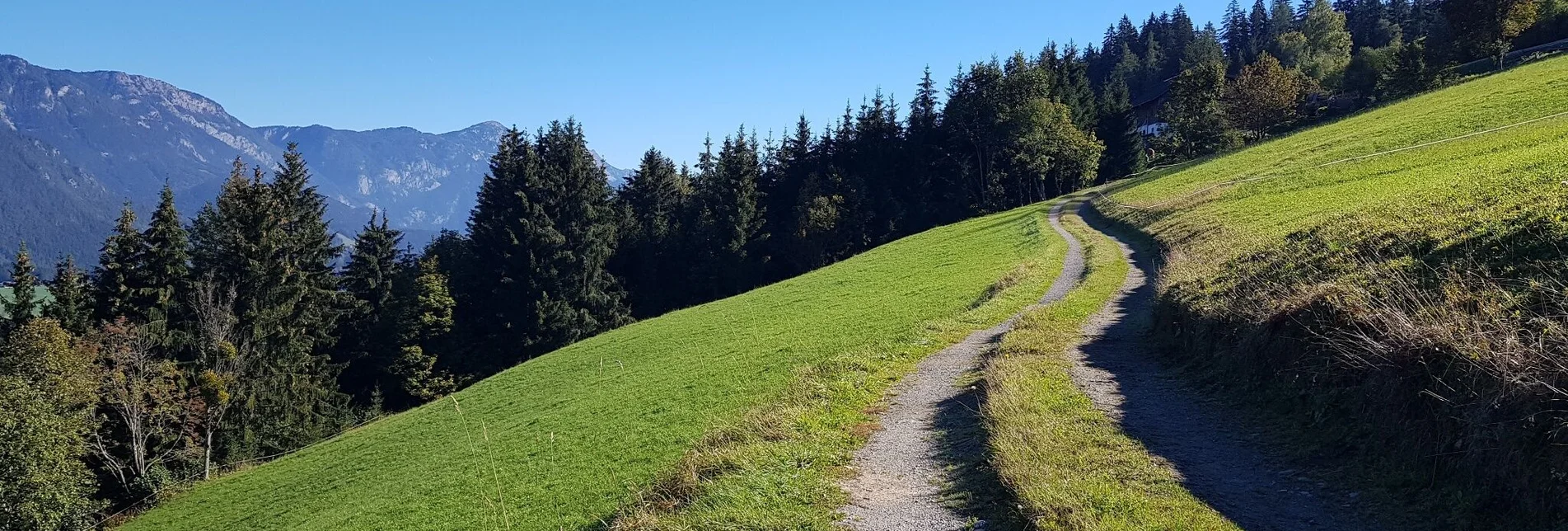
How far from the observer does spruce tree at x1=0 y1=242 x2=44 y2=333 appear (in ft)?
129

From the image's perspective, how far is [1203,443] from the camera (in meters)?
9.76

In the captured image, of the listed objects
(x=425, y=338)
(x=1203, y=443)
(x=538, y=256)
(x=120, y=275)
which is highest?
(x=120, y=275)

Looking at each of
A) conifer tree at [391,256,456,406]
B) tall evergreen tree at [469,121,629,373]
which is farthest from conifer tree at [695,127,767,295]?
conifer tree at [391,256,456,406]

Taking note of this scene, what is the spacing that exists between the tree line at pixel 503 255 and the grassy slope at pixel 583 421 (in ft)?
23.2

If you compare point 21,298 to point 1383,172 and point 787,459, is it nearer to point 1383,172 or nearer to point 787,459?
point 787,459

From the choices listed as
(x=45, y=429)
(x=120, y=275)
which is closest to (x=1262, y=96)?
(x=45, y=429)

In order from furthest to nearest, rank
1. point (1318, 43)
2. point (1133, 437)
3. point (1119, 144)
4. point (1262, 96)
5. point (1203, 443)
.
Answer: point (1318, 43), point (1119, 144), point (1262, 96), point (1133, 437), point (1203, 443)

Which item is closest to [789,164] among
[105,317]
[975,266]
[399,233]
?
[399,233]

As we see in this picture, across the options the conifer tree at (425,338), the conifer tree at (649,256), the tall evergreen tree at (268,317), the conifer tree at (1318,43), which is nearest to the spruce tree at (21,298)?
the tall evergreen tree at (268,317)

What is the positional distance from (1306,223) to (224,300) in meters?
55.7

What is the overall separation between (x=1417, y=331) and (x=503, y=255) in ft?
229

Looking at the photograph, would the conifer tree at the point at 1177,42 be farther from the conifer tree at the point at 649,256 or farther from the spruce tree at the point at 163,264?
the spruce tree at the point at 163,264

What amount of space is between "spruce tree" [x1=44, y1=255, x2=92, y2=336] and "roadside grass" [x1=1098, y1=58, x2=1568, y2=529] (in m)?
52.0

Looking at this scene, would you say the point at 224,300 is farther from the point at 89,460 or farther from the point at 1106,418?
the point at 1106,418
